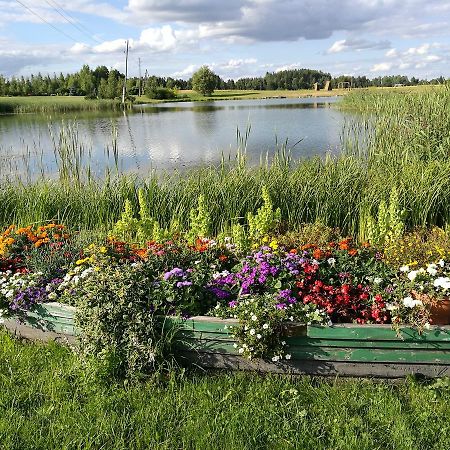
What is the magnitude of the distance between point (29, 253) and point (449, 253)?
3.44 m

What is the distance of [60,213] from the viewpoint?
239 inches

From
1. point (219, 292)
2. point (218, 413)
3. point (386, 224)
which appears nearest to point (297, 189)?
point (386, 224)

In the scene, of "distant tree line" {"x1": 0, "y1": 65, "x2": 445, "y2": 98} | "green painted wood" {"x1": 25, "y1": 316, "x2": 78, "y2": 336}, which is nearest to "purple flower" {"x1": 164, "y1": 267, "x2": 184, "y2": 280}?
"green painted wood" {"x1": 25, "y1": 316, "x2": 78, "y2": 336}

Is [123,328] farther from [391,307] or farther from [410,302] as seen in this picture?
[410,302]

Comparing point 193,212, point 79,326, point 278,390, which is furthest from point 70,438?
point 193,212

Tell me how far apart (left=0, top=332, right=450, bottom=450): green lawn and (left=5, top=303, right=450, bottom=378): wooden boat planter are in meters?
0.07

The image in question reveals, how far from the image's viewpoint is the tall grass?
5.24 m

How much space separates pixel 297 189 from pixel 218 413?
140 inches

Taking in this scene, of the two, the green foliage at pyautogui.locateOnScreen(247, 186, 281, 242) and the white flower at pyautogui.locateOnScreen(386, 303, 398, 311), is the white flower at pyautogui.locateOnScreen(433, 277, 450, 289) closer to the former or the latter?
the white flower at pyautogui.locateOnScreen(386, 303, 398, 311)

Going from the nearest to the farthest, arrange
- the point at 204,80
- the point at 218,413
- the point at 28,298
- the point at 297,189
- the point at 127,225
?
the point at 218,413
the point at 28,298
the point at 127,225
the point at 297,189
the point at 204,80

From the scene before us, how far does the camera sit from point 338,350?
2695mm

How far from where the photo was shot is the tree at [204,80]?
79.3 metres

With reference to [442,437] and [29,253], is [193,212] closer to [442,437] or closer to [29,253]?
[29,253]

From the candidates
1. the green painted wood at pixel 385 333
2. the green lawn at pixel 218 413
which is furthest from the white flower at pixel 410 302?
the green lawn at pixel 218 413
